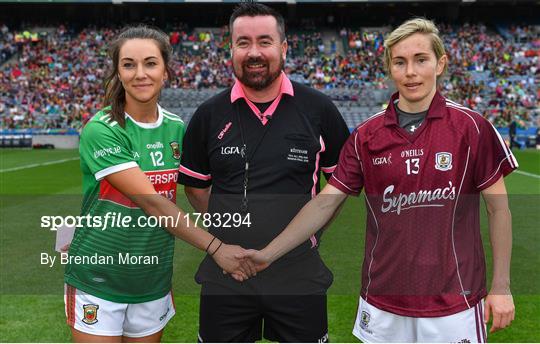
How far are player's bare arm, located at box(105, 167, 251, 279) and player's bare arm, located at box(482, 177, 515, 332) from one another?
120 centimetres

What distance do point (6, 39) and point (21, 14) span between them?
141 inches

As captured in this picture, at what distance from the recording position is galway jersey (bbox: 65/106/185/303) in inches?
118

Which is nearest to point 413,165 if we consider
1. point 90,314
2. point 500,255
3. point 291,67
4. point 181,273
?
point 500,255

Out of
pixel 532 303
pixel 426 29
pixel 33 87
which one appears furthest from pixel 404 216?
pixel 33 87

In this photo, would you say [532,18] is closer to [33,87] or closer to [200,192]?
[33,87]

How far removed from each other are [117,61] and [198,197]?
91 cm

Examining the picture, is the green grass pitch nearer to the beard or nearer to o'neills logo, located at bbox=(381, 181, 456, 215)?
the beard

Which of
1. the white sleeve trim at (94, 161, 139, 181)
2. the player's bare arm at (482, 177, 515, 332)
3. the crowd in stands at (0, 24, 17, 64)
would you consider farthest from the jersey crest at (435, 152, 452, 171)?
the crowd in stands at (0, 24, 17, 64)

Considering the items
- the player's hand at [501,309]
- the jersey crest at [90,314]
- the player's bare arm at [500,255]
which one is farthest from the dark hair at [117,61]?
the player's hand at [501,309]

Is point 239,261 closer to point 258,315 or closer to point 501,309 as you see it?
point 258,315

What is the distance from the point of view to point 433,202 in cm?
272

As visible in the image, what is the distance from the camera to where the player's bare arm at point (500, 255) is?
270cm

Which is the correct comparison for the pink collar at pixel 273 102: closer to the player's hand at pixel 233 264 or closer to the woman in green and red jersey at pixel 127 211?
the woman in green and red jersey at pixel 127 211

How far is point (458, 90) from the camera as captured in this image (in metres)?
35.5
